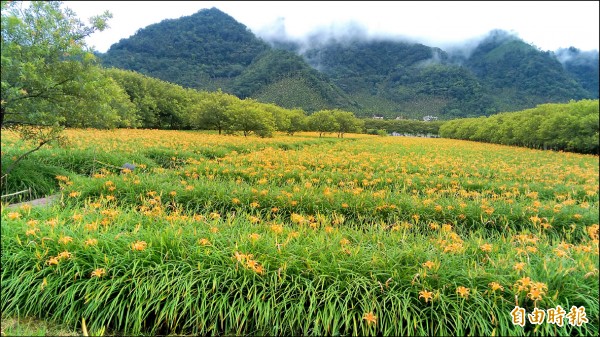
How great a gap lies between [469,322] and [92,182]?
24.2ft

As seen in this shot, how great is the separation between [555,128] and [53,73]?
91.6 ft

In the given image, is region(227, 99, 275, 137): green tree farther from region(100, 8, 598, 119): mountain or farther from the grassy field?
the grassy field

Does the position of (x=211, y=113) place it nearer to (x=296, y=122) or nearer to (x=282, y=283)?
(x=296, y=122)

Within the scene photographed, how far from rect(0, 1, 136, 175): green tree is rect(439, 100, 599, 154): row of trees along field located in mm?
10376

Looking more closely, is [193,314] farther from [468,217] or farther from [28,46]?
[28,46]

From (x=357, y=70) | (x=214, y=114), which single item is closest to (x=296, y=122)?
(x=214, y=114)

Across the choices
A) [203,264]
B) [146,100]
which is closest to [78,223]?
[203,264]

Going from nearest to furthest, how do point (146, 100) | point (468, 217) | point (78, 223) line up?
point (78, 223)
point (468, 217)
point (146, 100)

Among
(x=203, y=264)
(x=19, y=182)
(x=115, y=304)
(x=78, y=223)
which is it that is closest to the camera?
(x=115, y=304)

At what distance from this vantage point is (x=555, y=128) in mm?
19781

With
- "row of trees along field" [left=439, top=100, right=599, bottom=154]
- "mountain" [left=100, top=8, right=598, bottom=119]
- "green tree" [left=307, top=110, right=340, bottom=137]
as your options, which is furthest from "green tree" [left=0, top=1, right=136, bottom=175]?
"green tree" [left=307, top=110, right=340, bottom=137]

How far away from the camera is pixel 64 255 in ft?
9.14

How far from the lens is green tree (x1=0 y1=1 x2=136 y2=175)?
607cm

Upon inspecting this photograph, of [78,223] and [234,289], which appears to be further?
[78,223]
